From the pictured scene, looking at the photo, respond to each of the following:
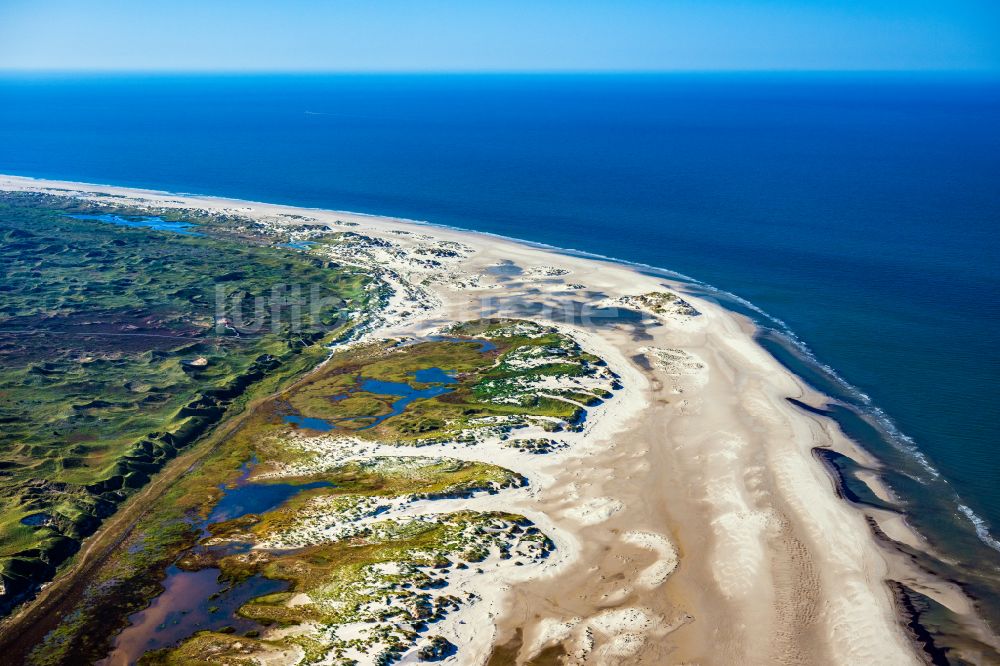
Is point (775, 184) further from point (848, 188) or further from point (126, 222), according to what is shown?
point (126, 222)

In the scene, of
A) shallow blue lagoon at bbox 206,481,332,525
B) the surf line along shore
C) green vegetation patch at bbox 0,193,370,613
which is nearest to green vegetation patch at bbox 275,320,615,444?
the surf line along shore

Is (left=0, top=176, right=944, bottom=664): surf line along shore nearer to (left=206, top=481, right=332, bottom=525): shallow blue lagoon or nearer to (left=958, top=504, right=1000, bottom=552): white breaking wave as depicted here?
(left=958, top=504, right=1000, bottom=552): white breaking wave

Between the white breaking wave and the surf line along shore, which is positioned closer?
the surf line along shore

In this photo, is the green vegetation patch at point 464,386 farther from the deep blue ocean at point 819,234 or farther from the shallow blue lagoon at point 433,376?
the deep blue ocean at point 819,234

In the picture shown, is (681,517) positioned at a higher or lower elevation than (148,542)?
higher

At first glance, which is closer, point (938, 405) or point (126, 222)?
point (938, 405)

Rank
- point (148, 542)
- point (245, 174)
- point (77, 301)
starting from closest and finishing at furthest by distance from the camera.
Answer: point (148, 542), point (77, 301), point (245, 174)

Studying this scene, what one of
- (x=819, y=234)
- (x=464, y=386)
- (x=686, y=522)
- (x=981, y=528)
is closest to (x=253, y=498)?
(x=464, y=386)

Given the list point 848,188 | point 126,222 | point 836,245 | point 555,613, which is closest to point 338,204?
point 126,222
